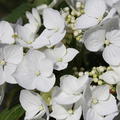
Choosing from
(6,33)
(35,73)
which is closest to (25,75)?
(35,73)

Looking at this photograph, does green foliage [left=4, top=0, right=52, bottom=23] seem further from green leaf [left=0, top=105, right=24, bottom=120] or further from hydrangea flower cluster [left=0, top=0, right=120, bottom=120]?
green leaf [left=0, top=105, right=24, bottom=120]

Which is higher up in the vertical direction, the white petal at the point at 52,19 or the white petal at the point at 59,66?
the white petal at the point at 52,19

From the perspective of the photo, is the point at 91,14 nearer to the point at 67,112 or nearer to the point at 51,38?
the point at 51,38

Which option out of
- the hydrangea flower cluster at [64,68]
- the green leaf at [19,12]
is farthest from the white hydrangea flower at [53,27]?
the green leaf at [19,12]

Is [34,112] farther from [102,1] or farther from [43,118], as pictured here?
[102,1]

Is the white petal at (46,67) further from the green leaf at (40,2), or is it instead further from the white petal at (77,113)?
the green leaf at (40,2)
